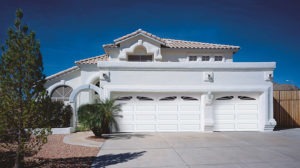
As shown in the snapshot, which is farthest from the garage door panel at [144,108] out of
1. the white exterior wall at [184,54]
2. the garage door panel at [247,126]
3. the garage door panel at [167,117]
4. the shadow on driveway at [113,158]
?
the white exterior wall at [184,54]

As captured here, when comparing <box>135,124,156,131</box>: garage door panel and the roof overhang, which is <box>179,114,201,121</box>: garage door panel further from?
the roof overhang

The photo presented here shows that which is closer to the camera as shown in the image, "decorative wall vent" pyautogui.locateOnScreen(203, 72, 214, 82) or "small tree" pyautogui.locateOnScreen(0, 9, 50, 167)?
"small tree" pyautogui.locateOnScreen(0, 9, 50, 167)

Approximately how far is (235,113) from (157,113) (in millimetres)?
5133

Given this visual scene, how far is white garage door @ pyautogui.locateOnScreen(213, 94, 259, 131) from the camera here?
41.9 ft

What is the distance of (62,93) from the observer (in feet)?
57.4

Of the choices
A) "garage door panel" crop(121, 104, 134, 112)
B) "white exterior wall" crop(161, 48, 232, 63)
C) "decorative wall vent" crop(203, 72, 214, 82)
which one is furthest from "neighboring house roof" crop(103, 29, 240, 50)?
"garage door panel" crop(121, 104, 134, 112)

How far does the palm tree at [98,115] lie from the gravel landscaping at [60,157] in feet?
6.11

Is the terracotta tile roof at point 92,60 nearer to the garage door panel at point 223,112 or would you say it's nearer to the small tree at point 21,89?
the garage door panel at point 223,112

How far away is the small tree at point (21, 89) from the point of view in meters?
5.18

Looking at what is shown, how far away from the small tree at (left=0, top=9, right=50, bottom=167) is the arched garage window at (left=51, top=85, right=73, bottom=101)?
12306mm

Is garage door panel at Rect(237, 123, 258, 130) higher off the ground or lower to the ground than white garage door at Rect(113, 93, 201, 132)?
lower

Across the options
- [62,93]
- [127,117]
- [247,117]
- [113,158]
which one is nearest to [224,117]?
[247,117]

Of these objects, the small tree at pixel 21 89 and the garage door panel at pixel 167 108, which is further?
the garage door panel at pixel 167 108

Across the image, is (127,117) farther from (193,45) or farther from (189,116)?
(193,45)
